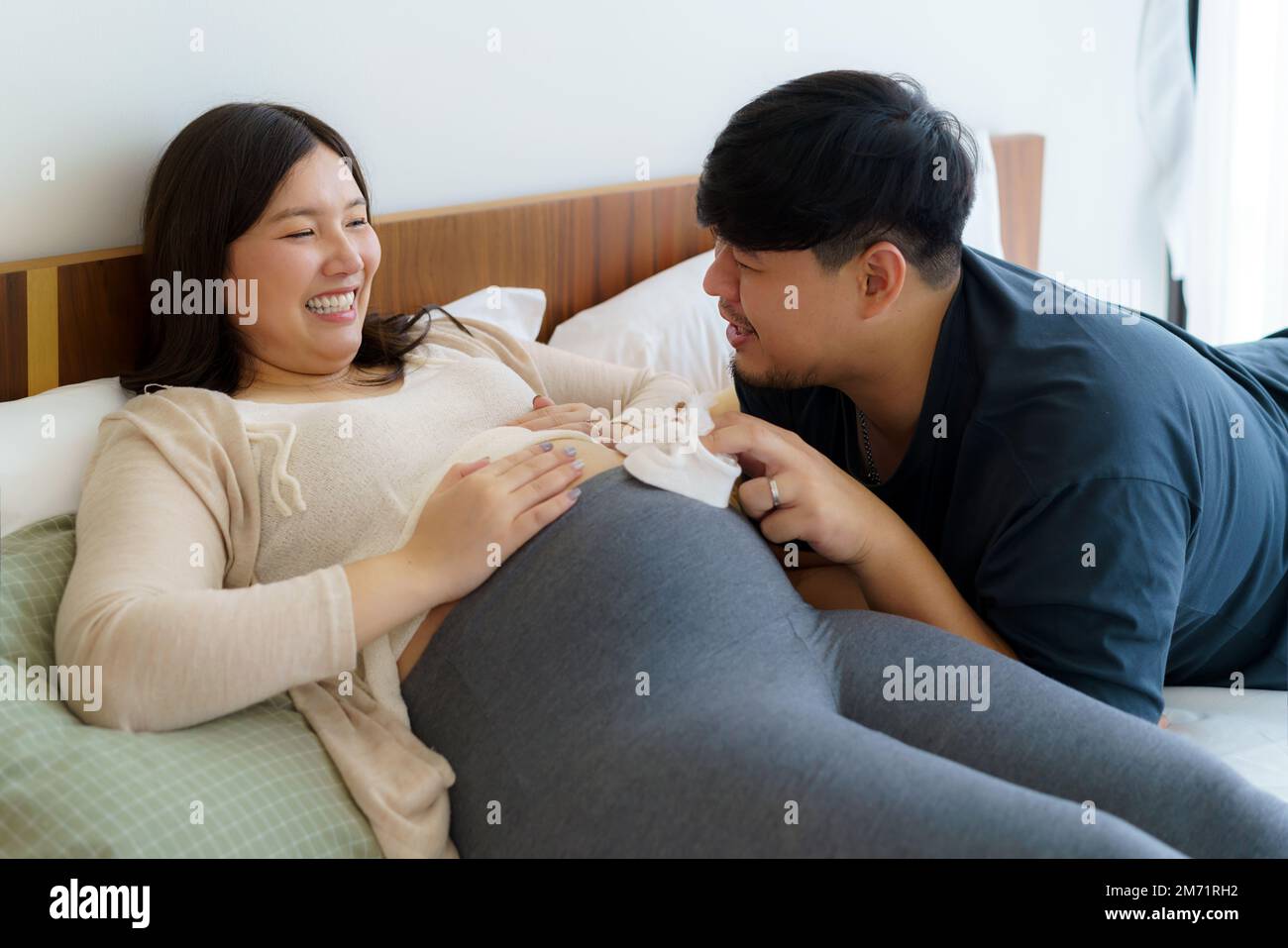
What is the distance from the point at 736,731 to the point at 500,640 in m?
0.26

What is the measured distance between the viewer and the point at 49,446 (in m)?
1.36

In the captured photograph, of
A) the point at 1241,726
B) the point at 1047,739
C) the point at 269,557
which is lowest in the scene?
the point at 1241,726

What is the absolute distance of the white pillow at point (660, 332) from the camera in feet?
6.54

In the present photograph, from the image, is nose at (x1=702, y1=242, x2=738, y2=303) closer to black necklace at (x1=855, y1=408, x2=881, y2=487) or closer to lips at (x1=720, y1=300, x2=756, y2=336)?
lips at (x1=720, y1=300, x2=756, y2=336)

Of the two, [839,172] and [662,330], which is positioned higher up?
[839,172]

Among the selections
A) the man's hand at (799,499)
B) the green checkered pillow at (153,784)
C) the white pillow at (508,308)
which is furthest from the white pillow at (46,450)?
the man's hand at (799,499)

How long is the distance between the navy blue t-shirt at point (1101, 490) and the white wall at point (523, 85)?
84 centimetres

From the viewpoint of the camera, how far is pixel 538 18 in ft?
6.59

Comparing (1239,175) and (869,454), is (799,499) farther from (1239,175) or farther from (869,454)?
(1239,175)

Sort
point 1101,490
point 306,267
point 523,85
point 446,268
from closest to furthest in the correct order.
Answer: point 1101,490 < point 306,267 < point 446,268 < point 523,85

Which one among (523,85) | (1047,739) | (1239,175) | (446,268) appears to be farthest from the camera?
(1239,175)

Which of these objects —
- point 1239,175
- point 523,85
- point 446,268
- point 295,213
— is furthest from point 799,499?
point 1239,175

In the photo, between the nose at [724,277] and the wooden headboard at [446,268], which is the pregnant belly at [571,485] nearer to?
the nose at [724,277]
